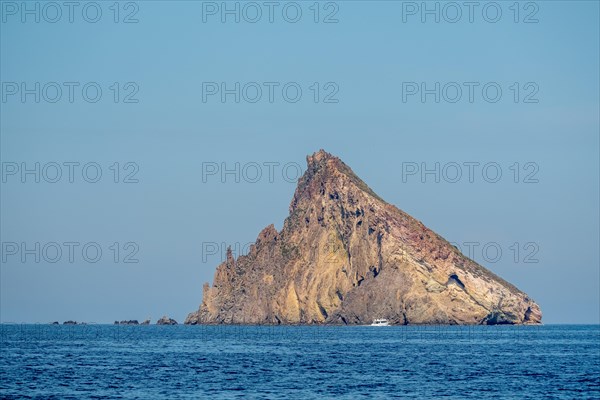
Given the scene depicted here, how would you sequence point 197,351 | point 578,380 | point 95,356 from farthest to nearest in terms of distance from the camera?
point 197,351, point 95,356, point 578,380

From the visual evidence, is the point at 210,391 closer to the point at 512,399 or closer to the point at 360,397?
the point at 360,397

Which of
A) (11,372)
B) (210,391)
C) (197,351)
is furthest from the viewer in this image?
(197,351)

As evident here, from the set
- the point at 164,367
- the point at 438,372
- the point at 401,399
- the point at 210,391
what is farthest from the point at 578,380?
the point at 164,367

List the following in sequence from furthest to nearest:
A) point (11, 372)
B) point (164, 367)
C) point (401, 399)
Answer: point (164, 367) → point (11, 372) → point (401, 399)

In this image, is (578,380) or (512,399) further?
(578,380)

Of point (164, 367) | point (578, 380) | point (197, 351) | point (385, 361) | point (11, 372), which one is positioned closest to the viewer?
point (578, 380)

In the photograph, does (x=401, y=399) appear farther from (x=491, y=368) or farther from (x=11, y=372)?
(x=11, y=372)

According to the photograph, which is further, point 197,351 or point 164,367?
point 197,351

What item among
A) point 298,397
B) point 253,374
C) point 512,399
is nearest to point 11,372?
point 253,374
